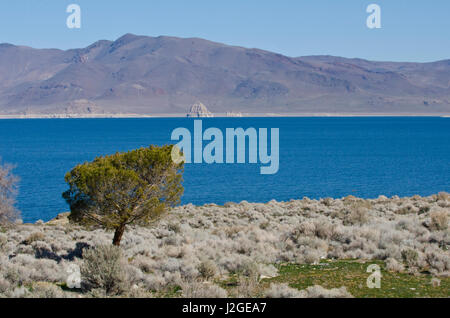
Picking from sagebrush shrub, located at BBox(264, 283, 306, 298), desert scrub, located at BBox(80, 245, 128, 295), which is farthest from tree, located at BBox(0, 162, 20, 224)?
sagebrush shrub, located at BBox(264, 283, 306, 298)

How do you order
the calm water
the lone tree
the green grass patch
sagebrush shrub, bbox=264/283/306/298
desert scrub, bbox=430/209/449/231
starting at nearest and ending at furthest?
1. sagebrush shrub, bbox=264/283/306/298
2. the green grass patch
3. the lone tree
4. desert scrub, bbox=430/209/449/231
5. the calm water

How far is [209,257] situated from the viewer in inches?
590

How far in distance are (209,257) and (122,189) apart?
3.65 m

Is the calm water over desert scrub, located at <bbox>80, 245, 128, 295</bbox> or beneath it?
beneath

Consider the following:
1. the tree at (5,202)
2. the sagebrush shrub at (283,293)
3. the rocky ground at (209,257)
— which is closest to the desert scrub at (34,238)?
the rocky ground at (209,257)

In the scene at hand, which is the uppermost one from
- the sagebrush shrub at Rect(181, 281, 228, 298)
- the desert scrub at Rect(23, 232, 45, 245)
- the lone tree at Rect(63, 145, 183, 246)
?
the lone tree at Rect(63, 145, 183, 246)

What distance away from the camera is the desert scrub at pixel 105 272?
1112 centimetres

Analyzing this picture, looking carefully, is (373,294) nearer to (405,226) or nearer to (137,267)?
(137,267)

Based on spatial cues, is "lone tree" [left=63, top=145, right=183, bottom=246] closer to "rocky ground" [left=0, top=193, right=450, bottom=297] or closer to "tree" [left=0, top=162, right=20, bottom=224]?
"rocky ground" [left=0, top=193, right=450, bottom=297]

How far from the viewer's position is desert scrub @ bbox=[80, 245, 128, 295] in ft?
36.5

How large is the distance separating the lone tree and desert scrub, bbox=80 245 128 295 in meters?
4.58

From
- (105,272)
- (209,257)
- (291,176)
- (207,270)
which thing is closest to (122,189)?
(209,257)
